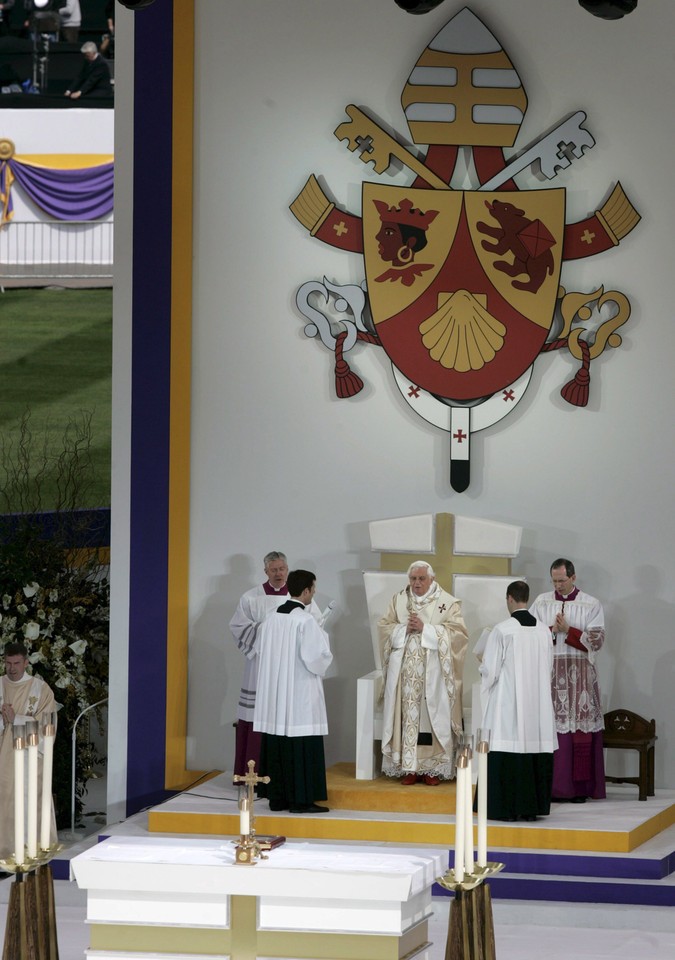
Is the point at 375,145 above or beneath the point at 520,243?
above

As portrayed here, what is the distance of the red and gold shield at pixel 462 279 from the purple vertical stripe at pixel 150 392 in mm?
1435

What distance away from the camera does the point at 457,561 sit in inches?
410

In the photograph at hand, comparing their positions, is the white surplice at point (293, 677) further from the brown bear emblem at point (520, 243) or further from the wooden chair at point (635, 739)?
the brown bear emblem at point (520, 243)

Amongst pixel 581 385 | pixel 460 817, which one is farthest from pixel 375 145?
pixel 460 817

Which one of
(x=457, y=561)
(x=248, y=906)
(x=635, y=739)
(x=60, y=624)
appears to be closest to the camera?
(x=248, y=906)

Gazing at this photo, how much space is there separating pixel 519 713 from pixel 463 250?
327 cm

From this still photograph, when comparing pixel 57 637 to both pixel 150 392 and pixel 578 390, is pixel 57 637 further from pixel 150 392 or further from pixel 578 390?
pixel 578 390

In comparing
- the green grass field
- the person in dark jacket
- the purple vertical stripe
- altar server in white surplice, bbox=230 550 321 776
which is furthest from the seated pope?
the person in dark jacket

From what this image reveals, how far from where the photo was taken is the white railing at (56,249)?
2092 cm

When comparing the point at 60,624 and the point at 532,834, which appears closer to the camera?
the point at 532,834

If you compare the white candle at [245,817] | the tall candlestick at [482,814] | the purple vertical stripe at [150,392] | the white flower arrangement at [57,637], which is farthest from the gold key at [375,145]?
the white candle at [245,817]

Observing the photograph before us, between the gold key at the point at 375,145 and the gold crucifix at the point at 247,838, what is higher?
the gold key at the point at 375,145

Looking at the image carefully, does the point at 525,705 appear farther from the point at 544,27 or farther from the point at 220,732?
the point at 544,27

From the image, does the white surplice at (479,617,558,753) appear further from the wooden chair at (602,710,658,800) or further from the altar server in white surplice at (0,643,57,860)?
the altar server in white surplice at (0,643,57,860)
